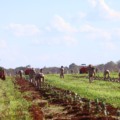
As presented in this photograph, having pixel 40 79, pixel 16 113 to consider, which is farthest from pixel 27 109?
pixel 40 79

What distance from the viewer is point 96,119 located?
19.6 metres

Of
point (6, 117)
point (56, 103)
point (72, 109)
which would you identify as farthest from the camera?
point (56, 103)

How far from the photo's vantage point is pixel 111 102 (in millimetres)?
27438

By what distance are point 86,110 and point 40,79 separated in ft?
82.1

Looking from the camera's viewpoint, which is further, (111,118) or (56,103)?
(56,103)

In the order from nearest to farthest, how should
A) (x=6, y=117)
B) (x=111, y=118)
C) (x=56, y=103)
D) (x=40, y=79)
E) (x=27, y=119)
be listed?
(x=111, y=118)
(x=27, y=119)
(x=6, y=117)
(x=56, y=103)
(x=40, y=79)

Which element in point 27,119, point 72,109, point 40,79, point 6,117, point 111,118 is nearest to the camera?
point 111,118

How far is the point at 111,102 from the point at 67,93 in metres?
7.32

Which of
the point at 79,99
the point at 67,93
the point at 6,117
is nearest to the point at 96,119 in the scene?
the point at 6,117

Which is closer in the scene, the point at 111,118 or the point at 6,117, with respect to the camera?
the point at 111,118

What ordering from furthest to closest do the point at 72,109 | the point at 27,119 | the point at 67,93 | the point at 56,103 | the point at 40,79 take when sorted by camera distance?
the point at 40,79, the point at 67,93, the point at 56,103, the point at 72,109, the point at 27,119

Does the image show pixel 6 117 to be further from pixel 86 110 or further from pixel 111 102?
pixel 111 102

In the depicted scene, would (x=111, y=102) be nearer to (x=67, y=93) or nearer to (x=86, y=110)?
(x=86, y=110)

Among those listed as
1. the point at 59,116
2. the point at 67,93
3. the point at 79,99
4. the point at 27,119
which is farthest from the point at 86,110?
the point at 67,93
